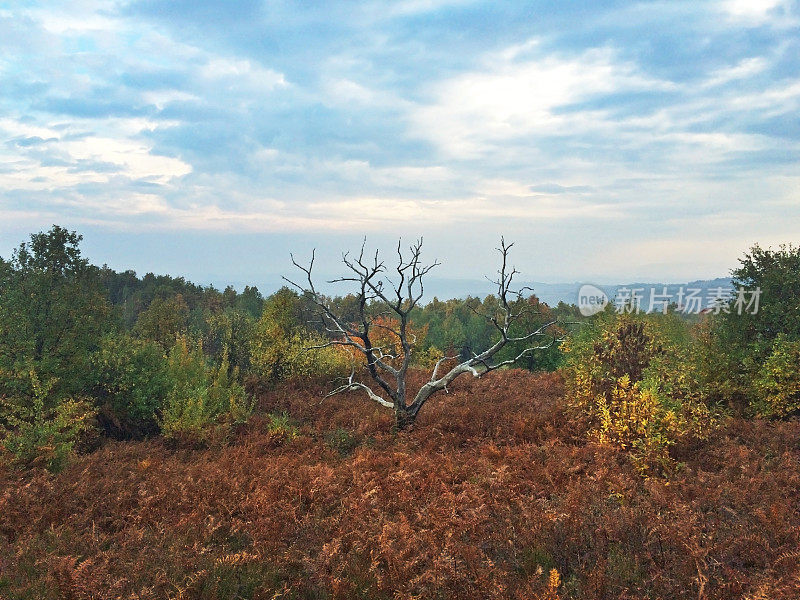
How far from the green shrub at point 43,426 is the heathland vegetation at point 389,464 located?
3.1 inches

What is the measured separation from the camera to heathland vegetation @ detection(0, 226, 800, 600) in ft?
23.5

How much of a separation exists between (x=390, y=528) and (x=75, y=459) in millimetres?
9971

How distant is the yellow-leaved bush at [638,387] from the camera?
12023 mm

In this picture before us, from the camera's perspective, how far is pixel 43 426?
14.2m

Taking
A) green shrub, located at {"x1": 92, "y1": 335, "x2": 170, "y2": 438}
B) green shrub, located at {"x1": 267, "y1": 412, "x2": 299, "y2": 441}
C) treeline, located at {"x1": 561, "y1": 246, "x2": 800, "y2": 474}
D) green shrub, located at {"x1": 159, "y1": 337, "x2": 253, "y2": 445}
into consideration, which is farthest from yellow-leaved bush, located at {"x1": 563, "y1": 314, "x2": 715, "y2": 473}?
green shrub, located at {"x1": 92, "y1": 335, "x2": 170, "y2": 438}

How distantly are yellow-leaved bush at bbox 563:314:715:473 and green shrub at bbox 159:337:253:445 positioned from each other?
38.3 ft

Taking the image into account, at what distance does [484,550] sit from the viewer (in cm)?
798

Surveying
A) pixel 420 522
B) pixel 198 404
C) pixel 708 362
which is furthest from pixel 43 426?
pixel 708 362

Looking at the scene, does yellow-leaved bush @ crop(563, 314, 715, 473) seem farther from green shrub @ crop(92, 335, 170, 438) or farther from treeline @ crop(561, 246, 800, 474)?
green shrub @ crop(92, 335, 170, 438)

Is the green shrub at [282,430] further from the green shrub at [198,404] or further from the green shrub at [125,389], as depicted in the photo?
the green shrub at [125,389]

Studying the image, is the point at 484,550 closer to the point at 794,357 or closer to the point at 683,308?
the point at 794,357

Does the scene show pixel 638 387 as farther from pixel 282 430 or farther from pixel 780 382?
pixel 282 430

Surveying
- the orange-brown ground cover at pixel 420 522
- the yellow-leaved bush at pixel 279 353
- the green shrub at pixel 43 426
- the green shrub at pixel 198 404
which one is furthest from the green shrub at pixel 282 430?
the yellow-leaved bush at pixel 279 353

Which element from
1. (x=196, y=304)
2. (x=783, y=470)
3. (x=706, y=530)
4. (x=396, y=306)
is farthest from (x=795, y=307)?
(x=196, y=304)
